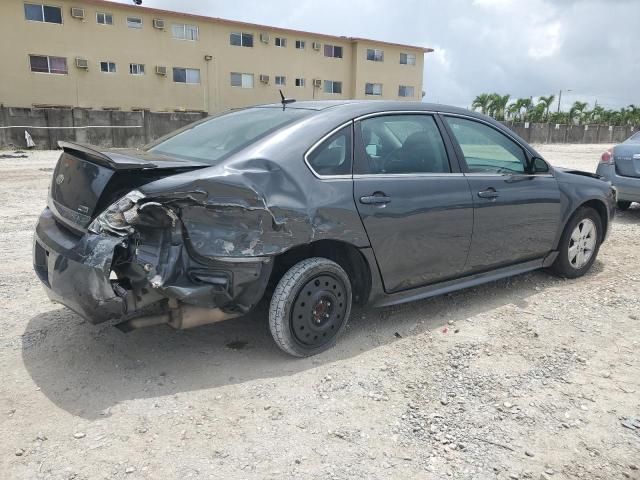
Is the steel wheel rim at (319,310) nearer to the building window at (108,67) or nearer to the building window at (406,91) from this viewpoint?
the building window at (108,67)

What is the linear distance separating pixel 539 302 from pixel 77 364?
3.59 m

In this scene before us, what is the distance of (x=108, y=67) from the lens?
101ft

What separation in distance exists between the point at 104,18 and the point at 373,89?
19.8 m

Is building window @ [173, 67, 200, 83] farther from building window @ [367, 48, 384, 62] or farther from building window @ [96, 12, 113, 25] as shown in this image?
building window @ [367, 48, 384, 62]

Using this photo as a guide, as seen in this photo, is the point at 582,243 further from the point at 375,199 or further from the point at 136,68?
the point at 136,68

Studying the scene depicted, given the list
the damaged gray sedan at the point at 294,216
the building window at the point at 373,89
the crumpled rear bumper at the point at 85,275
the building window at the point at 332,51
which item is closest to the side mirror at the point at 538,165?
the damaged gray sedan at the point at 294,216

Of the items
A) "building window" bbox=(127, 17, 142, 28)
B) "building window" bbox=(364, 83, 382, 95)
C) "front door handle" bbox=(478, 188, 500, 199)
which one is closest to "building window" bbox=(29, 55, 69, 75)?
"building window" bbox=(127, 17, 142, 28)

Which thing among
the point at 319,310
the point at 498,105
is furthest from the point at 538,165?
the point at 498,105

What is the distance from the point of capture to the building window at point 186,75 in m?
33.3

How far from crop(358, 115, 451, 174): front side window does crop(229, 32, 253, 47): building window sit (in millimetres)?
33799

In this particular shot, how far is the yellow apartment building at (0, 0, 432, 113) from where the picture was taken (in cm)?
2858

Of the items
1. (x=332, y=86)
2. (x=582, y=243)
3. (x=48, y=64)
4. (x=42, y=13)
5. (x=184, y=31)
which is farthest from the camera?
(x=332, y=86)

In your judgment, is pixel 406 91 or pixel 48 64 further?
pixel 406 91

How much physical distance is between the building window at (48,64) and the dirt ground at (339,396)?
1142 inches
